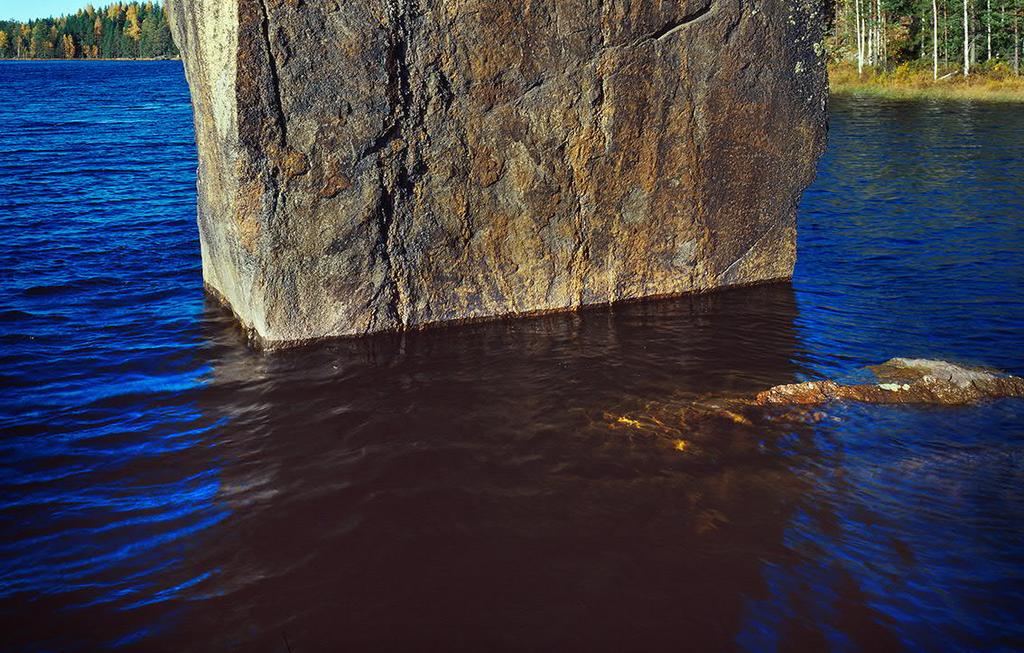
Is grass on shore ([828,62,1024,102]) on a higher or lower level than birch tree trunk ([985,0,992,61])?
lower

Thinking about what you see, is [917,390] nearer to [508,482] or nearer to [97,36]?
[508,482]

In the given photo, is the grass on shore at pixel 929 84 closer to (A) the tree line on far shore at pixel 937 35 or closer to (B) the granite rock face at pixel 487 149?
(A) the tree line on far shore at pixel 937 35

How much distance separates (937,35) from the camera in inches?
1607

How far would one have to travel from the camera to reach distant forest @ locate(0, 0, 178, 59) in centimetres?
14562

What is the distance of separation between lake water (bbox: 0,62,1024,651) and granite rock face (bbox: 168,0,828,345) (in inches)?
16.2

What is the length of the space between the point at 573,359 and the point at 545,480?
198cm

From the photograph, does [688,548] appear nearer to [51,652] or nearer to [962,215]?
[51,652]

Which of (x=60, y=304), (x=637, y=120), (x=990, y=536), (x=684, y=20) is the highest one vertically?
(x=684, y=20)

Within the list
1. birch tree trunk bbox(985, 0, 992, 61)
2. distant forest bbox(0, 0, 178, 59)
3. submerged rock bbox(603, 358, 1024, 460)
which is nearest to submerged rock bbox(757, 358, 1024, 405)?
submerged rock bbox(603, 358, 1024, 460)

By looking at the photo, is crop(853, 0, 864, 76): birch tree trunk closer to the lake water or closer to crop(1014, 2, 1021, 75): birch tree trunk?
crop(1014, 2, 1021, 75): birch tree trunk

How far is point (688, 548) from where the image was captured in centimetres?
424

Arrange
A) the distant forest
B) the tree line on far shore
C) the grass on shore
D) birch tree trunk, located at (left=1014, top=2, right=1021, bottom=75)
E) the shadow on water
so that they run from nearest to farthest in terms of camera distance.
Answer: the shadow on water
the grass on shore
birch tree trunk, located at (left=1014, top=2, right=1021, bottom=75)
the tree line on far shore
the distant forest

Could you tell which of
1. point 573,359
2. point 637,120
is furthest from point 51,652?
point 637,120

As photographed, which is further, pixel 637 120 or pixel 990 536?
pixel 637 120
